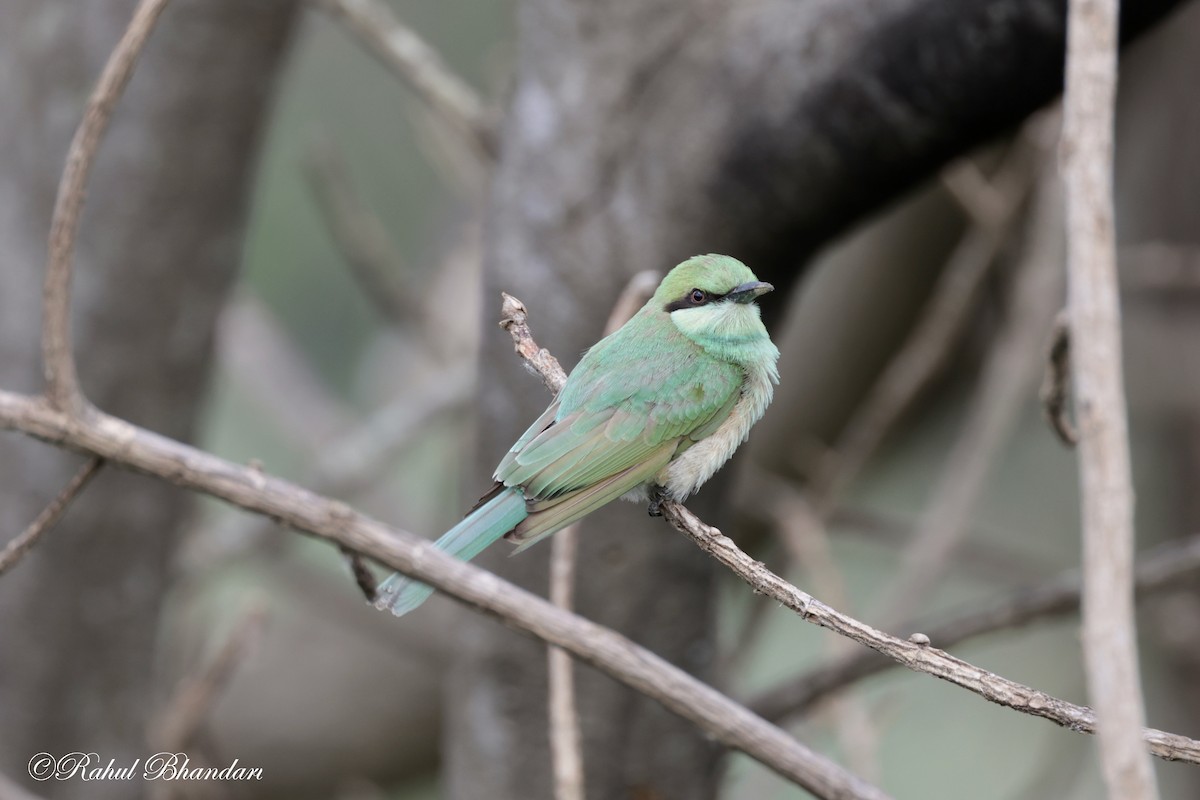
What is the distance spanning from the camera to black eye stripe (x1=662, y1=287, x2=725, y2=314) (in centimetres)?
156

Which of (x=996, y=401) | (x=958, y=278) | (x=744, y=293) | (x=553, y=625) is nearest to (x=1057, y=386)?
(x=744, y=293)

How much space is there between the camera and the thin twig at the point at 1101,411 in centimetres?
79

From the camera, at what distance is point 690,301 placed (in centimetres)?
160

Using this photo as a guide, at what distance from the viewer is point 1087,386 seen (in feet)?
2.81

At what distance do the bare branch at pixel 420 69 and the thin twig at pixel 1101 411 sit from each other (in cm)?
190

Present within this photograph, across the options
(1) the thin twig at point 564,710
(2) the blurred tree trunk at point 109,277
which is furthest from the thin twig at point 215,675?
(1) the thin twig at point 564,710

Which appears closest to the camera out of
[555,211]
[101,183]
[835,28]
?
[835,28]

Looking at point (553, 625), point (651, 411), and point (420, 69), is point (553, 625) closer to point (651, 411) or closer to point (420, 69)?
point (651, 411)

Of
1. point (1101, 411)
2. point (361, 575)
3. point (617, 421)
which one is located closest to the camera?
point (1101, 411)

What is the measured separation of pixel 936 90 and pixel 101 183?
1.85 meters

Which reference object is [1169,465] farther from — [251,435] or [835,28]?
[251,435]

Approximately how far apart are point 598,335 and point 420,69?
925mm

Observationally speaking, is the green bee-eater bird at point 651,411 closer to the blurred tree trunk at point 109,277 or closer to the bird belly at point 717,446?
the bird belly at point 717,446

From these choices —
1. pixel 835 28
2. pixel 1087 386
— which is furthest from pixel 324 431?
pixel 1087 386
